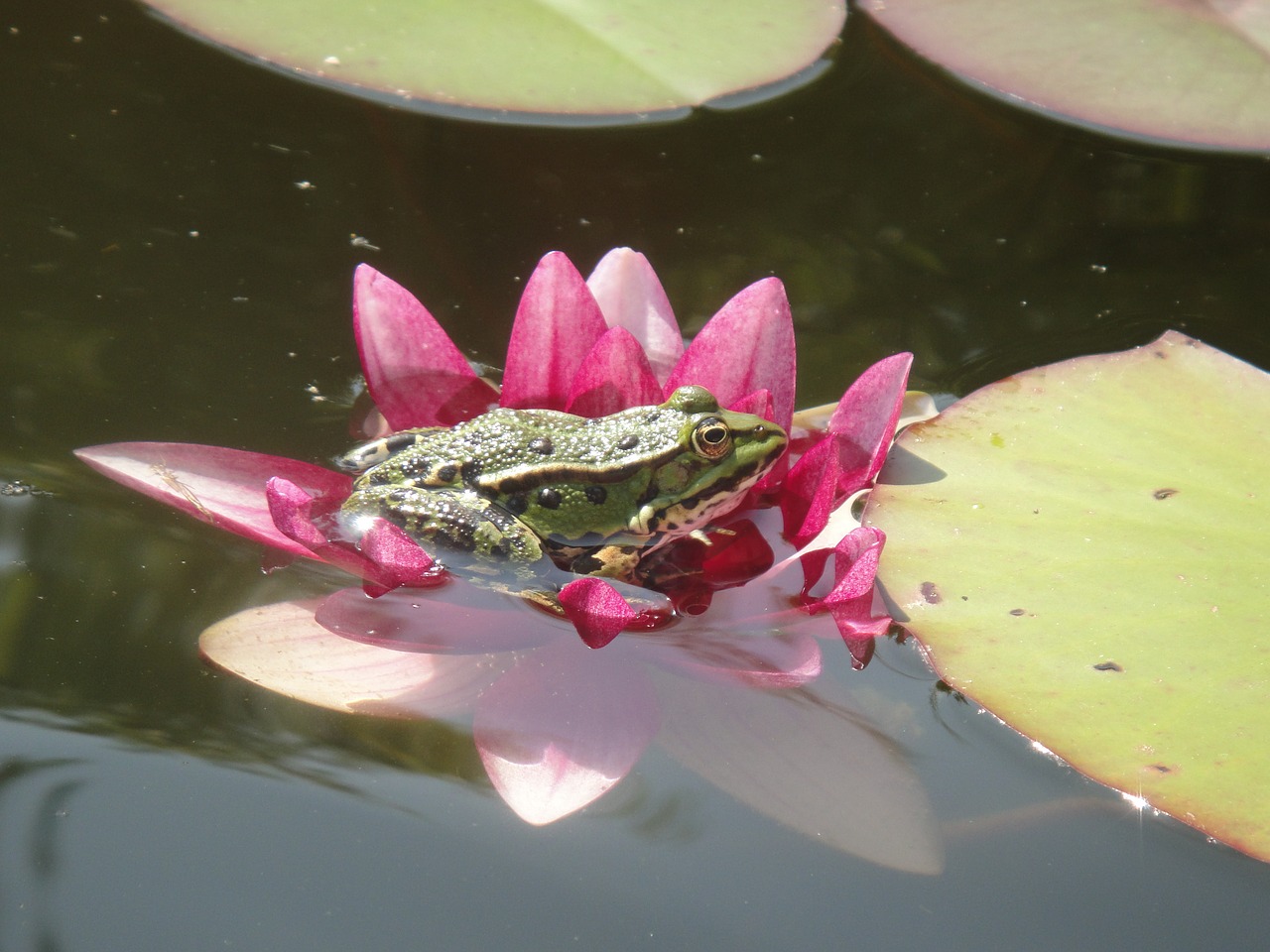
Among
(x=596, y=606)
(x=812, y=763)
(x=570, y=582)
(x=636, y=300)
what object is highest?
(x=636, y=300)

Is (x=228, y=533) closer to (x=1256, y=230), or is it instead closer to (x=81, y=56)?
(x=81, y=56)

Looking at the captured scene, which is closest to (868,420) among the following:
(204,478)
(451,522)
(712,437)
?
(712,437)

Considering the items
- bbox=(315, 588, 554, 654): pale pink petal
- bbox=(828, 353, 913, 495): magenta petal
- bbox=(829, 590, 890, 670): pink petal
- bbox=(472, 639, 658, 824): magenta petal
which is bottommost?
bbox=(472, 639, 658, 824): magenta petal

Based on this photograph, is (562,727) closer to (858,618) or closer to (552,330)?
(858,618)

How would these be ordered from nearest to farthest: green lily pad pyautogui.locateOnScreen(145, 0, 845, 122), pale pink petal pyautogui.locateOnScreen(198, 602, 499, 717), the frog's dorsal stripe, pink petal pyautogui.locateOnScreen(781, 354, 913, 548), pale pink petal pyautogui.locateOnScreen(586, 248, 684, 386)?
pale pink petal pyautogui.locateOnScreen(198, 602, 499, 717) → pink petal pyautogui.locateOnScreen(781, 354, 913, 548) → pale pink petal pyautogui.locateOnScreen(586, 248, 684, 386) → the frog's dorsal stripe → green lily pad pyautogui.locateOnScreen(145, 0, 845, 122)

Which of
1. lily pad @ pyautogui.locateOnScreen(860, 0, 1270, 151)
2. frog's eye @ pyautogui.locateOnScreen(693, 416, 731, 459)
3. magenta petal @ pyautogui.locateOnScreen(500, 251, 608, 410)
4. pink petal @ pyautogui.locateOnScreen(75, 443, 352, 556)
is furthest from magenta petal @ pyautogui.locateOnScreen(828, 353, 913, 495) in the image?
lily pad @ pyautogui.locateOnScreen(860, 0, 1270, 151)

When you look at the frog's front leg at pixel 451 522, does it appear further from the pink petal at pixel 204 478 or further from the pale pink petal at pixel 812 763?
the pale pink petal at pixel 812 763

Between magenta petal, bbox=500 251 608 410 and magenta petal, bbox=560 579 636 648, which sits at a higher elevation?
magenta petal, bbox=500 251 608 410

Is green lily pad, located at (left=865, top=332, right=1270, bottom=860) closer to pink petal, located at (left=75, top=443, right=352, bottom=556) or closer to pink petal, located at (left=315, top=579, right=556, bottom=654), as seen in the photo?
pink petal, located at (left=315, top=579, right=556, bottom=654)
